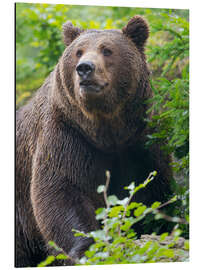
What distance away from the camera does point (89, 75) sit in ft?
16.5

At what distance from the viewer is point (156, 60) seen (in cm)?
763

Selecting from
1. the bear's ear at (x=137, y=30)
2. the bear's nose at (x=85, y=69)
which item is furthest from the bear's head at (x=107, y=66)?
the bear's nose at (x=85, y=69)

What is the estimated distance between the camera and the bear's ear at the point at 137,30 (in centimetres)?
581

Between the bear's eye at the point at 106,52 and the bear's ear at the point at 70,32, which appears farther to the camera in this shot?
the bear's ear at the point at 70,32

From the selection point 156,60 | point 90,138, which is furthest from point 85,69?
point 156,60

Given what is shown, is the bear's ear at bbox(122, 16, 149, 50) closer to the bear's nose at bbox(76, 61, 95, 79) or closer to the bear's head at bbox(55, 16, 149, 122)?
the bear's head at bbox(55, 16, 149, 122)

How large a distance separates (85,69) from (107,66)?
532 millimetres

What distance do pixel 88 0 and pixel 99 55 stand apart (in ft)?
2.78

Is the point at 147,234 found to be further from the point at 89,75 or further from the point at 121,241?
the point at 89,75

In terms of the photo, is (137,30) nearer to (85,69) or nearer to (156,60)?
(85,69)

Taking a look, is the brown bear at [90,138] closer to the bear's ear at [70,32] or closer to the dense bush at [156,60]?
the bear's ear at [70,32]

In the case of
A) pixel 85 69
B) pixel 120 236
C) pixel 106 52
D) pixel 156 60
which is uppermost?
pixel 156 60
